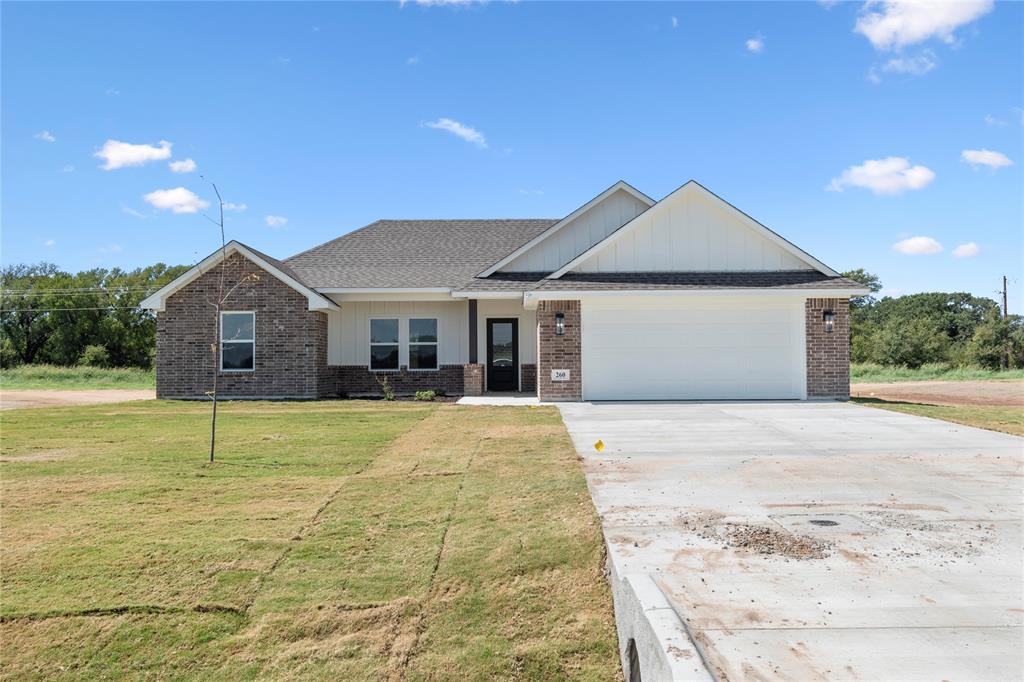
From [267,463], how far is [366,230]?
1601cm

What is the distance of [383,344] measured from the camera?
1895 cm

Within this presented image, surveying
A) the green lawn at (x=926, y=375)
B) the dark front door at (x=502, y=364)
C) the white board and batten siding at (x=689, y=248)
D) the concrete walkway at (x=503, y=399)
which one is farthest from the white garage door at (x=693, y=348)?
the green lawn at (x=926, y=375)

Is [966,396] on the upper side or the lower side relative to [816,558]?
upper

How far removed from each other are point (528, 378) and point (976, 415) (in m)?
10.9

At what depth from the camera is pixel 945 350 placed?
4159 cm

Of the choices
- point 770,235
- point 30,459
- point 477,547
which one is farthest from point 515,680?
point 770,235

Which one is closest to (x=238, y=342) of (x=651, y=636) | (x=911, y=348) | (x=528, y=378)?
(x=528, y=378)

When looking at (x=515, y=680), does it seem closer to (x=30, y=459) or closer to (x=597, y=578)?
(x=597, y=578)

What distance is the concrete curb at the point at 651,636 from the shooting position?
9.01ft

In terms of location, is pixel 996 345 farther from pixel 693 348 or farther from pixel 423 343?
pixel 423 343

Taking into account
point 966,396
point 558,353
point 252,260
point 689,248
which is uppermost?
point 689,248

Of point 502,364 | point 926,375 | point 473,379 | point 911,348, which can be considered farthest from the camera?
point 911,348

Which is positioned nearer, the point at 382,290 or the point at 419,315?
the point at 382,290

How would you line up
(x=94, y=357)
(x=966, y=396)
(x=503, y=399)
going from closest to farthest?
1. (x=503, y=399)
2. (x=966, y=396)
3. (x=94, y=357)
